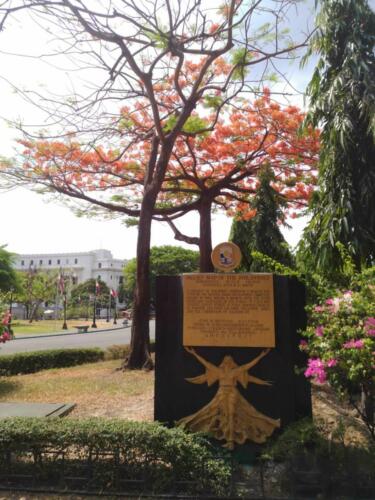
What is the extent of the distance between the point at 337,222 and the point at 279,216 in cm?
940

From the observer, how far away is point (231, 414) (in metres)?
4.86

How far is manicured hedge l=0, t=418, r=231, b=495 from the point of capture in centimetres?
394

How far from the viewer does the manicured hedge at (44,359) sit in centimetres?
1076

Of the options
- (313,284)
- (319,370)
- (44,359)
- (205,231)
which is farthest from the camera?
(205,231)

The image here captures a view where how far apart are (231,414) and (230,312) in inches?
48.3

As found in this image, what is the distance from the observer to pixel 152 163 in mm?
12273

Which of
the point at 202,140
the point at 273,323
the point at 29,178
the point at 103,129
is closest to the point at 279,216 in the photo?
the point at 202,140

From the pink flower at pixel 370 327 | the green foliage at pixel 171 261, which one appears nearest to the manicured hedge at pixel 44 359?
the pink flower at pixel 370 327

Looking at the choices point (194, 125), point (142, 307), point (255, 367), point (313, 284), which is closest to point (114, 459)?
point (255, 367)

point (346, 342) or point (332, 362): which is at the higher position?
point (346, 342)

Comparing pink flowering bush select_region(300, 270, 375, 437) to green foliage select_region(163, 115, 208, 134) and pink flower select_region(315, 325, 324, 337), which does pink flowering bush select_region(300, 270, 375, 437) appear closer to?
pink flower select_region(315, 325, 324, 337)

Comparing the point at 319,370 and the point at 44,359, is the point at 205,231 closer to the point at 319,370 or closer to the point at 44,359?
the point at 44,359

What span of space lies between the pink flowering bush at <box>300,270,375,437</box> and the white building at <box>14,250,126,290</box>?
4015 inches

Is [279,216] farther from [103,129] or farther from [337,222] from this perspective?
[337,222]
